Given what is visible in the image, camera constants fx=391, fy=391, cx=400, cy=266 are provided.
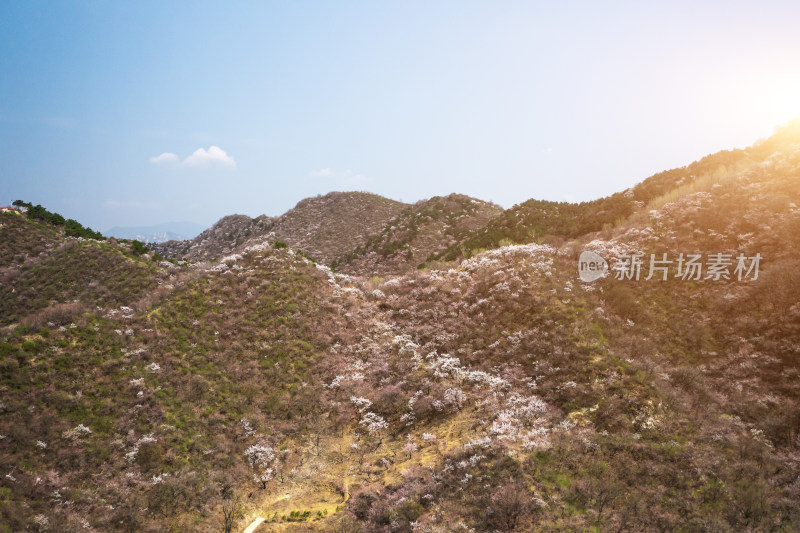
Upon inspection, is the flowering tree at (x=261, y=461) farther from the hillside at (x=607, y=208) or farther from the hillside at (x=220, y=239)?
A: the hillside at (x=220, y=239)

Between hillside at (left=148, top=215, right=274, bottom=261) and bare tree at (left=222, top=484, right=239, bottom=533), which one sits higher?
hillside at (left=148, top=215, right=274, bottom=261)

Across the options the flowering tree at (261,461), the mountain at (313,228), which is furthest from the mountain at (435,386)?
the mountain at (313,228)

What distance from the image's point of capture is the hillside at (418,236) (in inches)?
2335

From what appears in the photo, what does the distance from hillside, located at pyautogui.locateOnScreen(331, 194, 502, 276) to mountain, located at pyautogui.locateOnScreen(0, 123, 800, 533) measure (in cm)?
2104

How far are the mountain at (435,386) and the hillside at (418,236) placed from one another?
2104 centimetres

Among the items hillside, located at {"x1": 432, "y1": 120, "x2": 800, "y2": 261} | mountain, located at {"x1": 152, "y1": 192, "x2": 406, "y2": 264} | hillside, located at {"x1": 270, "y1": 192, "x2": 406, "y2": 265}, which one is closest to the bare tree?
hillside, located at {"x1": 432, "y1": 120, "x2": 800, "y2": 261}

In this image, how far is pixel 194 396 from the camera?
2305 cm

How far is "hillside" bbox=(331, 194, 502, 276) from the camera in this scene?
5931 centimetres

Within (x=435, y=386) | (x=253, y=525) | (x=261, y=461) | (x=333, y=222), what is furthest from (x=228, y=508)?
(x=333, y=222)

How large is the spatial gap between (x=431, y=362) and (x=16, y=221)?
52802 millimetres

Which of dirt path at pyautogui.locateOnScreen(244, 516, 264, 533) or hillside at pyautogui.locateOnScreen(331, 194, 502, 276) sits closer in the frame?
dirt path at pyautogui.locateOnScreen(244, 516, 264, 533)

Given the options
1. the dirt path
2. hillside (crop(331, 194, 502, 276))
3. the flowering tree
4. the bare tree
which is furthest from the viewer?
hillside (crop(331, 194, 502, 276))

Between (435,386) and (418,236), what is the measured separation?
4194cm

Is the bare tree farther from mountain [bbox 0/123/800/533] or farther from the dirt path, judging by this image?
the dirt path
